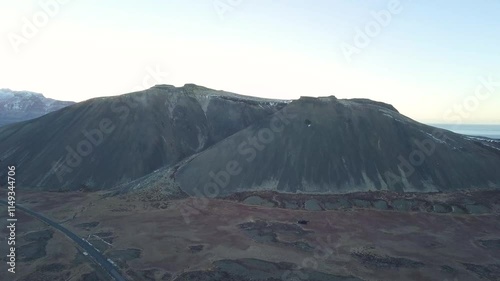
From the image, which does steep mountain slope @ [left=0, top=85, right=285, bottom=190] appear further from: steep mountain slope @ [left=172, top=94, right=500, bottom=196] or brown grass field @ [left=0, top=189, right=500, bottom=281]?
steep mountain slope @ [left=172, top=94, right=500, bottom=196]

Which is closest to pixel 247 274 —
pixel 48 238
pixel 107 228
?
pixel 107 228

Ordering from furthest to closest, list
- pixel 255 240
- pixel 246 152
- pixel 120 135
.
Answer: pixel 120 135, pixel 246 152, pixel 255 240

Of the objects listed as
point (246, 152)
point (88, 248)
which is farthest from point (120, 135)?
point (88, 248)

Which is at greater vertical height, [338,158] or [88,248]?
[338,158]

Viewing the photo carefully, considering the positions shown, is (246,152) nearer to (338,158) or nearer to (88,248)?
(338,158)

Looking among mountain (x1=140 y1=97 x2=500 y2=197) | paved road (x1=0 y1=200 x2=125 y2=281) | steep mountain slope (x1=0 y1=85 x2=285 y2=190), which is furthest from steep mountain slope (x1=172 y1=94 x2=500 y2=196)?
paved road (x1=0 y1=200 x2=125 y2=281)

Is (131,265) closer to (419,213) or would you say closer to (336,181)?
(336,181)

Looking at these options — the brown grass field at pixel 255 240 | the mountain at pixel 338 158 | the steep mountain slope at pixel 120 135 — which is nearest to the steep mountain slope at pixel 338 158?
the mountain at pixel 338 158
